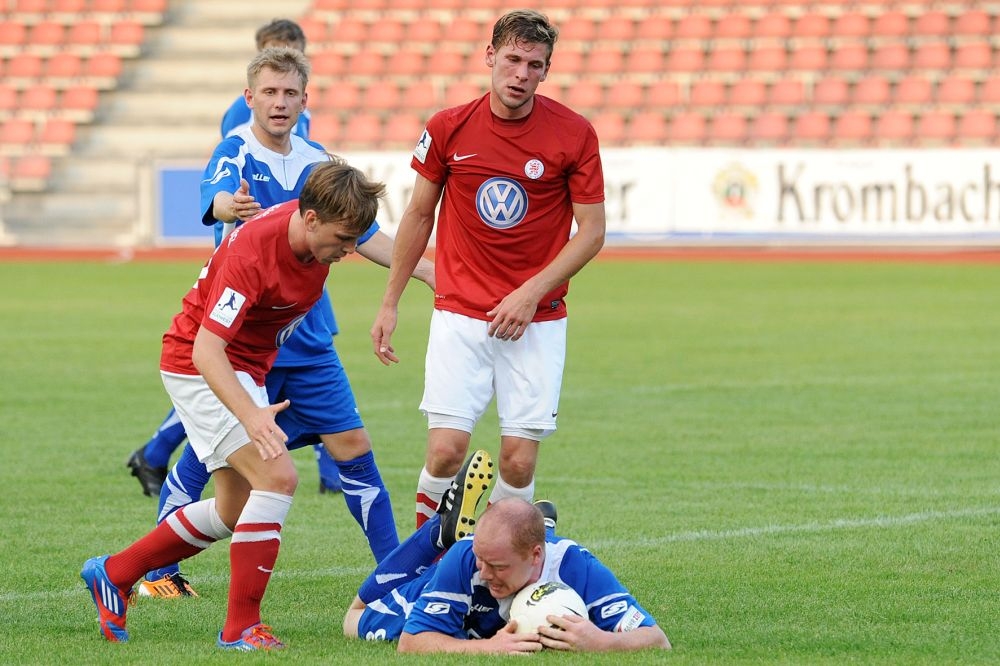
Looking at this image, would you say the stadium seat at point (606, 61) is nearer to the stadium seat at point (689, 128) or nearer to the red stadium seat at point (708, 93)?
the red stadium seat at point (708, 93)

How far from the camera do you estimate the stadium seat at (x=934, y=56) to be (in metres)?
28.3

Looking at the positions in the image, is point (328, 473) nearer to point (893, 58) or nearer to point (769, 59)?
point (893, 58)

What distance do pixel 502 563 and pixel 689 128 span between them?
24.0 metres

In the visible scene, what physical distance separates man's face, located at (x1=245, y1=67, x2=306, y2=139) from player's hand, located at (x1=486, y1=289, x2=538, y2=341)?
1255mm

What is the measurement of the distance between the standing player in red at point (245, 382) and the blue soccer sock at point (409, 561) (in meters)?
0.42

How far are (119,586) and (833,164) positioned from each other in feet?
67.0

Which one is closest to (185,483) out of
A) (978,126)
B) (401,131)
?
(978,126)

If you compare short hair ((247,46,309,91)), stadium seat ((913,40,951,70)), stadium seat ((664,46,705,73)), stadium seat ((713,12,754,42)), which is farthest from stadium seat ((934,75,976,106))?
short hair ((247,46,309,91))

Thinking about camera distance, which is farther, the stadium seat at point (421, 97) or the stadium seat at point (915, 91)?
the stadium seat at point (421, 97)

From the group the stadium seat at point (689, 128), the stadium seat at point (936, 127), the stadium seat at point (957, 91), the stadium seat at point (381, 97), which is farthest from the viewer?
the stadium seat at point (381, 97)

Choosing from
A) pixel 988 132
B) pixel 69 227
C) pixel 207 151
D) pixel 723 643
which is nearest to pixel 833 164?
pixel 988 132

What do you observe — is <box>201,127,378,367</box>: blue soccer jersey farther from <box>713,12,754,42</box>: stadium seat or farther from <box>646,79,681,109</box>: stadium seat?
<box>713,12,754,42</box>: stadium seat

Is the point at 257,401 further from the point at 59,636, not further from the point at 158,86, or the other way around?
the point at 158,86

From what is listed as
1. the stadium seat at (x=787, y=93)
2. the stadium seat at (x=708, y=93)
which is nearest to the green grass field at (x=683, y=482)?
the stadium seat at (x=787, y=93)
